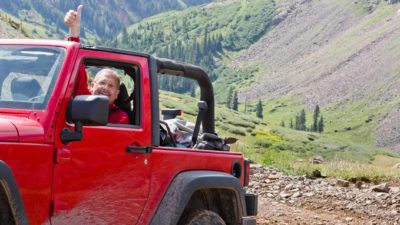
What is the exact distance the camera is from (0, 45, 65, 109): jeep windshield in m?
4.79

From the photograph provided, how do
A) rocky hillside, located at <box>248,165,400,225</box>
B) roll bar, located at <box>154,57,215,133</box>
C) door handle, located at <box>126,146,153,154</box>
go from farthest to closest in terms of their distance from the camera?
rocky hillside, located at <box>248,165,400,225</box> → roll bar, located at <box>154,57,215,133</box> → door handle, located at <box>126,146,153,154</box>

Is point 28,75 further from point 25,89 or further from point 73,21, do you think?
point 73,21

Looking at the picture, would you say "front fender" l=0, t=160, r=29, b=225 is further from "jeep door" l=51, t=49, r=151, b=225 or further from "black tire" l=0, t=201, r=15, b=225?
"jeep door" l=51, t=49, r=151, b=225

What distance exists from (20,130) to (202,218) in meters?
2.24

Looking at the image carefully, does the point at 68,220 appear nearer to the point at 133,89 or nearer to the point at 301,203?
the point at 133,89

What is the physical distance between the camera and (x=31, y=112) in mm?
4680

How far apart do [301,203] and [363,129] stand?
182m

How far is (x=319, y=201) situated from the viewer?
1457cm

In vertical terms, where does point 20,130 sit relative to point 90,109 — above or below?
below

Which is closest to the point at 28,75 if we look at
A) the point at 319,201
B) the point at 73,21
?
the point at 73,21

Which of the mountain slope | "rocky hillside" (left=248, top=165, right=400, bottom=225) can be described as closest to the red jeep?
"rocky hillside" (left=248, top=165, right=400, bottom=225)

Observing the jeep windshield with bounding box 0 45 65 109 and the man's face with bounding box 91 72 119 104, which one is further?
the man's face with bounding box 91 72 119 104

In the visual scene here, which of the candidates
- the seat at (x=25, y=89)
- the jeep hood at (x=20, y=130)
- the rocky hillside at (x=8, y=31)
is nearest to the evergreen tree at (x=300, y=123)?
the rocky hillside at (x=8, y=31)

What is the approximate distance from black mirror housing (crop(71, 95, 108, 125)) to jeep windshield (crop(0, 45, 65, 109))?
22cm
